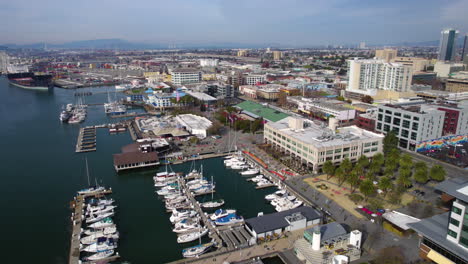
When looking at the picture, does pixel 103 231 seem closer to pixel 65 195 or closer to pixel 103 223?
pixel 103 223

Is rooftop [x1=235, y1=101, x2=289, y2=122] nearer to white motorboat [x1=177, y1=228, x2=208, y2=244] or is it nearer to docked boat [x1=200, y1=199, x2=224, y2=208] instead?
docked boat [x1=200, y1=199, x2=224, y2=208]

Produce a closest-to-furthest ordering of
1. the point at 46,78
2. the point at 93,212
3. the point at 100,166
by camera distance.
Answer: the point at 93,212, the point at 100,166, the point at 46,78

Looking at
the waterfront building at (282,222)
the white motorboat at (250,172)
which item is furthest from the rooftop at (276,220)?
the white motorboat at (250,172)

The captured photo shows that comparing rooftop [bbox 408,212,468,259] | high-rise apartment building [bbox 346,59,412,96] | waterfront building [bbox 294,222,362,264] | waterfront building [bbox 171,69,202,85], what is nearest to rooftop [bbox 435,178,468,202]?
rooftop [bbox 408,212,468,259]

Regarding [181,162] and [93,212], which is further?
[181,162]

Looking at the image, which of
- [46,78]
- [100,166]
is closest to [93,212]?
[100,166]

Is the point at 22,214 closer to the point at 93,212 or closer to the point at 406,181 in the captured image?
the point at 93,212

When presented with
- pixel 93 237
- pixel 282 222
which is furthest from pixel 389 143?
pixel 93 237

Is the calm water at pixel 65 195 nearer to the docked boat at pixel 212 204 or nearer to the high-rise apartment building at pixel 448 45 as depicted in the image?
the docked boat at pixel 212 204

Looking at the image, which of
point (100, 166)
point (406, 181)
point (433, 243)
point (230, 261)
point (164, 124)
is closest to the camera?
point (433, 243)
